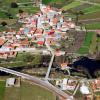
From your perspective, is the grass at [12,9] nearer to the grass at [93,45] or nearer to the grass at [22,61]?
the grass at [93,45]

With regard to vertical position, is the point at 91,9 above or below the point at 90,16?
above

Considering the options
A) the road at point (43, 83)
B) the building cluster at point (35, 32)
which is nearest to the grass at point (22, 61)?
the building cluster at point (35, 32)

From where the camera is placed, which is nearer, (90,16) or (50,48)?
(50,48)

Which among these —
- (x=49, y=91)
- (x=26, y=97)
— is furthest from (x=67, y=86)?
(x=26, y=97)

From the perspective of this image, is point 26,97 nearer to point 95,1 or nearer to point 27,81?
point 27,81

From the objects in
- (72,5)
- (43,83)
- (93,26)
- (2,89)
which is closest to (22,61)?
(43,83)

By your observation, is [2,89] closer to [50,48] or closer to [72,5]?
[50,48]
